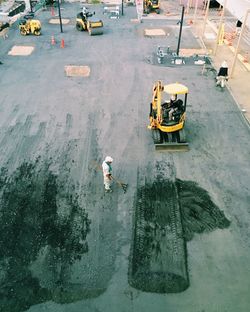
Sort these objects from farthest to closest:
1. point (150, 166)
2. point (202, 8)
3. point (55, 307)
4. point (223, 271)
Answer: point (202, 8) < point (150, 166) < point (223, 271) < point (55, 307)

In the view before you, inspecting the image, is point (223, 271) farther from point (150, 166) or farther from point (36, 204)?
point (36, 204)

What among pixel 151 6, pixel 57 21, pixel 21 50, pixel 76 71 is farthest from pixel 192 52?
pixel 57 21

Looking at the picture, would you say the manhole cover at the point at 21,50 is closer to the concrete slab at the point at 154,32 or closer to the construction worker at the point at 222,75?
the concrete slab at the point at 154,32

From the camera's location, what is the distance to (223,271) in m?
7.88

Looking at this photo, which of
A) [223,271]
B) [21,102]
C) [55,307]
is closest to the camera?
[55,307]

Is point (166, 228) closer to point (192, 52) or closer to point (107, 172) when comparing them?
point (107, 172)

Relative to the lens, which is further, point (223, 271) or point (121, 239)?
point (121, 239)

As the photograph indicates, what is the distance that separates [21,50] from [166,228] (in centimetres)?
1871

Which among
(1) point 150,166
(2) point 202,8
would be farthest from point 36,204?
(2) point 202,8

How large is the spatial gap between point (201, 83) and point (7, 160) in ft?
39.1

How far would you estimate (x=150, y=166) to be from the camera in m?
11.4

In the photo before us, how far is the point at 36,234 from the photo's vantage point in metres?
8.78

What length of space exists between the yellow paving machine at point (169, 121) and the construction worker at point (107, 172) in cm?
309

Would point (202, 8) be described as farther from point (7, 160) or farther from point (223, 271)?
point (223, 271)
